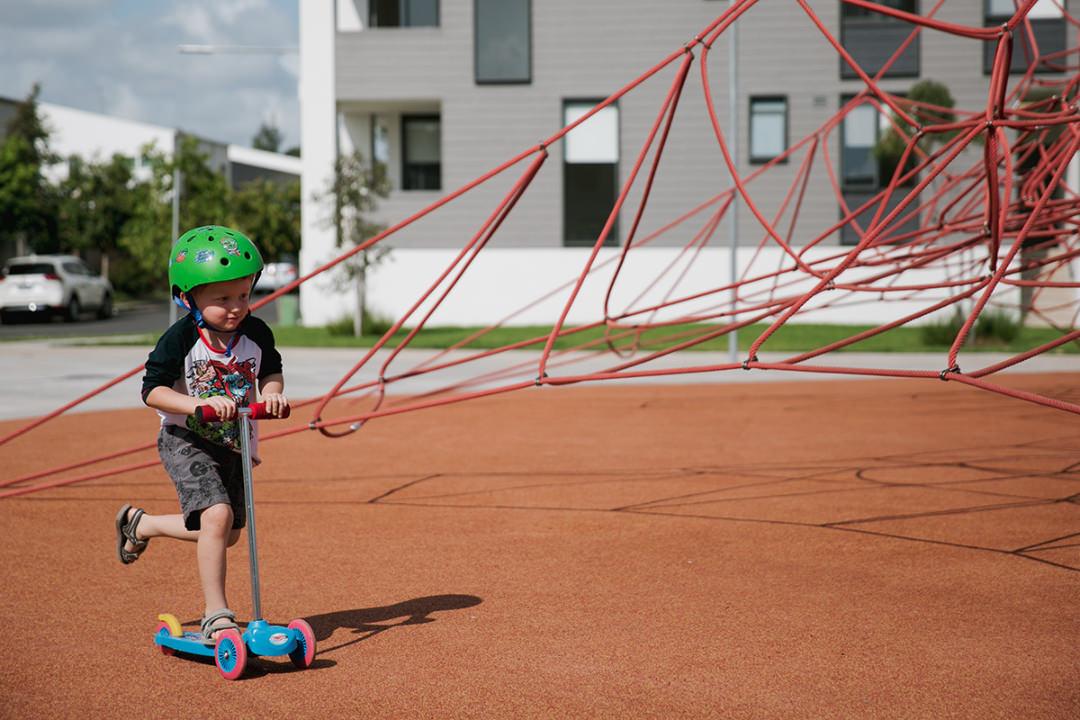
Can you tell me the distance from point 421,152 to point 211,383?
26.5 metres

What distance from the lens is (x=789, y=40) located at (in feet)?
92.7

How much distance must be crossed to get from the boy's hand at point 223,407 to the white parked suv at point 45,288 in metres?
29.8

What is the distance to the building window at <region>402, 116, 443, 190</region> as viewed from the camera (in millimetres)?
30078

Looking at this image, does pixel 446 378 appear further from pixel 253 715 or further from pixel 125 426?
pixel 253 715

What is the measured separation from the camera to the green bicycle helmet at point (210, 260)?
4.06m

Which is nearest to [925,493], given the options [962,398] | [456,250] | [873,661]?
[873,661]

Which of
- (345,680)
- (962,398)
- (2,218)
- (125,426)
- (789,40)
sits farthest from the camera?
(2,218)

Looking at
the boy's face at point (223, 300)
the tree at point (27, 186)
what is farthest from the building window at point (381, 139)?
the boy's face at point (223, 300)

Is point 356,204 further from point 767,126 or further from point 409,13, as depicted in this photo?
point 767,126

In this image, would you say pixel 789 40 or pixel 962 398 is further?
pixel 789 40

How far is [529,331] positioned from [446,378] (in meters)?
9.61

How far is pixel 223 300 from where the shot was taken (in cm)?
413

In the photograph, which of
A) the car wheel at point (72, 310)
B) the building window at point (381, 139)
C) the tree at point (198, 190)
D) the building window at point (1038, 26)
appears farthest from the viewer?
the tree at point (198, 190)

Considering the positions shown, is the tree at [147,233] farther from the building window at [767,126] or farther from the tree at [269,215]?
the building window at [767,126]
